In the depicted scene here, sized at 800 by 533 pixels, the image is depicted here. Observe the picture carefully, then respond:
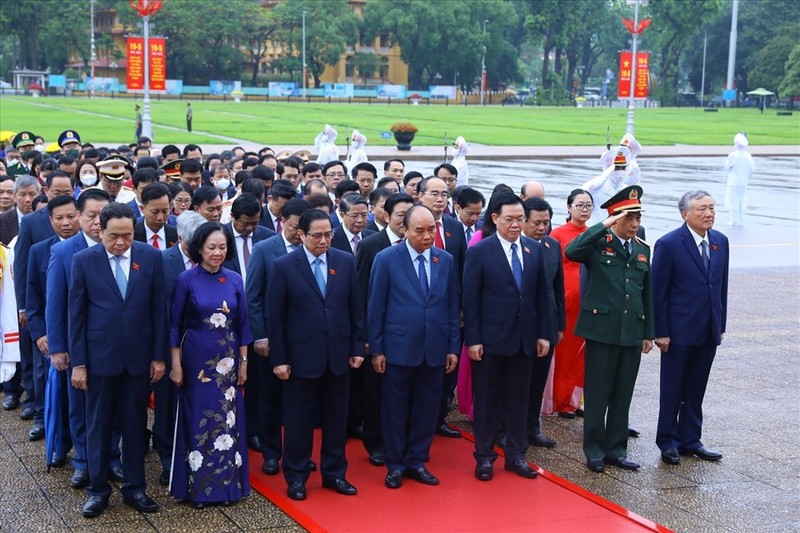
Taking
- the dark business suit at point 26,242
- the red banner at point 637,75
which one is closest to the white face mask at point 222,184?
the dark business suit at point 26,242

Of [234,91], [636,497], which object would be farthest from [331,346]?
[234,91]

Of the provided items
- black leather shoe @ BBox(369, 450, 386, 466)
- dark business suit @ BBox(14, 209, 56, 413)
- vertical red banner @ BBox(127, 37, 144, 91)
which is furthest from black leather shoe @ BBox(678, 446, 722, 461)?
vertical red banner @ BBox(127, 37, 144, 91)

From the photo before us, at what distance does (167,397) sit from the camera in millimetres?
6598

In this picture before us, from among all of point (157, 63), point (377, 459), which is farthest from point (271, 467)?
point (157, 63)

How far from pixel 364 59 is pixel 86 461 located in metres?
93.7

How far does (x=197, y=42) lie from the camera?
89750 millimetres

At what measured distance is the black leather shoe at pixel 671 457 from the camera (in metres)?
7.17

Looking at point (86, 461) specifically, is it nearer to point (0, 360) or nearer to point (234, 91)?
point (0, 360)

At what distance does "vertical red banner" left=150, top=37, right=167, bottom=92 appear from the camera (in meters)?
32.1

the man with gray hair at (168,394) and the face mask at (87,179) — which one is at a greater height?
the face mask at (87,179)

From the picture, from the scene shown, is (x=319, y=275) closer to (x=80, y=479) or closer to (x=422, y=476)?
(x=422, y=476)

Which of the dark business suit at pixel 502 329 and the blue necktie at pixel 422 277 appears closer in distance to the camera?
the blue necktie at pixel 422 277

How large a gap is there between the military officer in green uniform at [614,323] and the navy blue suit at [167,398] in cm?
275

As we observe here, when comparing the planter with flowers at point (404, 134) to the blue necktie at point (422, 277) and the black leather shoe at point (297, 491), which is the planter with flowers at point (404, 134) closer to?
the blue necktie at point (422, 277)
